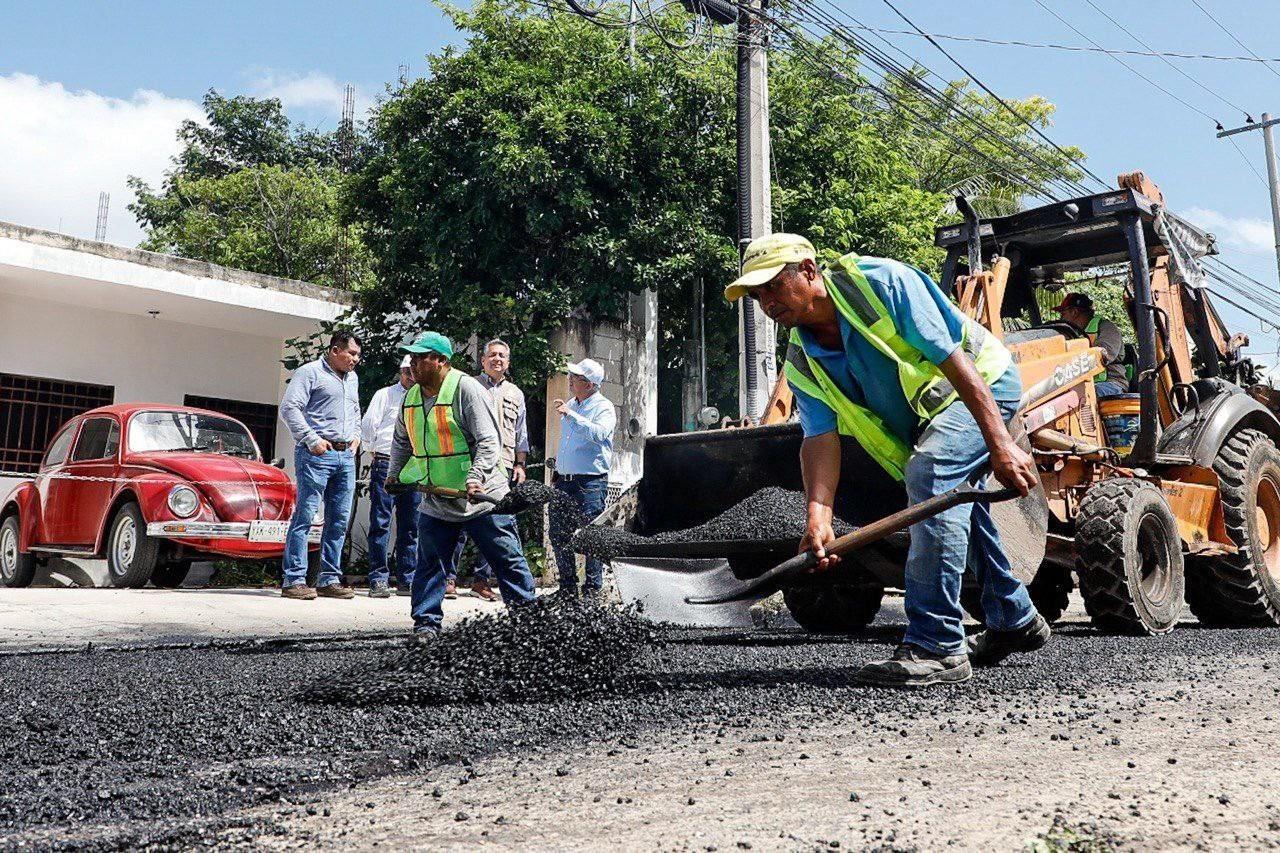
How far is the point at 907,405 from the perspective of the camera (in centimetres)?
441

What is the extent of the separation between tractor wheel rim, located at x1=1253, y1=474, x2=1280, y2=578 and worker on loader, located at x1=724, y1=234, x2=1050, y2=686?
4.20m

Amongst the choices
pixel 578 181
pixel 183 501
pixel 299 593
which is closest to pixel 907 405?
pixel 299 593

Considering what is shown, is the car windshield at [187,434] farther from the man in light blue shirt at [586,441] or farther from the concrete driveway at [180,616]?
the man in light blue shirt at [586,441]

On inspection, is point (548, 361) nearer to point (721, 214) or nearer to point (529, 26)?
point (721, 214)

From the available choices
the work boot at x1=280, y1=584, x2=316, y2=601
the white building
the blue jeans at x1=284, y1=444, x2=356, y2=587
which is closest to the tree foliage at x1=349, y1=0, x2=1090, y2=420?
the white building

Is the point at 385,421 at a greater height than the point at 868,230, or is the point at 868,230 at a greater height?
the point at 868,230

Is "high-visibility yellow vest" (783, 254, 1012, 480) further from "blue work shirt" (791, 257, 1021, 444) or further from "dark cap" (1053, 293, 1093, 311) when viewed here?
"dark cap" (1053, 293, 1093, 311)

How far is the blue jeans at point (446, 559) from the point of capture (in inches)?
229

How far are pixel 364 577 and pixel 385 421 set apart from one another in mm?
3051

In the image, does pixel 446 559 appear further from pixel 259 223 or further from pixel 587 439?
pixel 259 223

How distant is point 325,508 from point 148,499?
1989 mm

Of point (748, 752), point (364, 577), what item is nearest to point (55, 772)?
point (748, 752)

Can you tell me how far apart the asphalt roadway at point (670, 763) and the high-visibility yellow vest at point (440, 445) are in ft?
4.76

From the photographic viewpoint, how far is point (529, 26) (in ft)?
49.9
